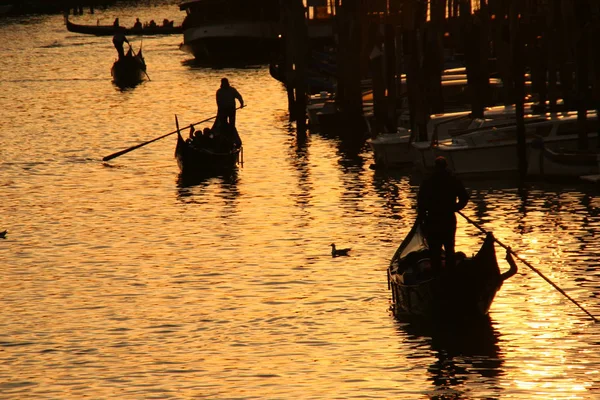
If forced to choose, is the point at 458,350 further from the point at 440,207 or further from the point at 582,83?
the point at 582,83

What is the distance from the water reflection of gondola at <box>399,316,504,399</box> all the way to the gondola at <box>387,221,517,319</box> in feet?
0.52

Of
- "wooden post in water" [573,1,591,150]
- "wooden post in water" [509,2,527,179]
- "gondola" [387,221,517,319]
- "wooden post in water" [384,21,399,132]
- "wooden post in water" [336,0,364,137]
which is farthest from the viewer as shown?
"wooden post in water" [336,0,364,137]

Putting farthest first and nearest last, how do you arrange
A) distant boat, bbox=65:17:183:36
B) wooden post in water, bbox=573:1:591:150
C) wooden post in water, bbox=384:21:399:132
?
distant boat, bbox=65:17:183:36 → wooden post in water, bbox=384:21:399:132 → wooden post in water, bbox=573:1:591:150

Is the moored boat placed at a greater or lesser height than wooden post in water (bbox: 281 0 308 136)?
lesser

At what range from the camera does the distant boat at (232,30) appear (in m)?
78.0

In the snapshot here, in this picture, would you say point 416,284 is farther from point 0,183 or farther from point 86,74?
point 86,74

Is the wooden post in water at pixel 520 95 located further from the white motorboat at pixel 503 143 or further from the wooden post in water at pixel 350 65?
the wooden post in water at pixel 350 65

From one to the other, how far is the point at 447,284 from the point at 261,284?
4.18 m

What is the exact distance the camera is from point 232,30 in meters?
77.7

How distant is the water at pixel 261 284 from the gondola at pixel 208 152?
1.65 feet

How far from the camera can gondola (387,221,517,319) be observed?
55.5 feet

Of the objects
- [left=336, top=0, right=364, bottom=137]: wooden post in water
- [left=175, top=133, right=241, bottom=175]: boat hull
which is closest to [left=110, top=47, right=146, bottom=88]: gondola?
[left=336, top=0, right=364, bottom=137]: wooden post in water

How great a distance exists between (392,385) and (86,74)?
61.2 metres

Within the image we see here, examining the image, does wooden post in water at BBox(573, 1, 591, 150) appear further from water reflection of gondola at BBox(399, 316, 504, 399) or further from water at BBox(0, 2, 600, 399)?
water reflection of gondola at BBox(399, 316, 504, 399)
